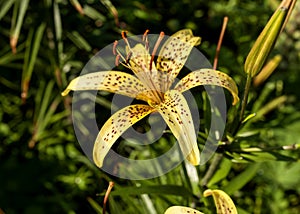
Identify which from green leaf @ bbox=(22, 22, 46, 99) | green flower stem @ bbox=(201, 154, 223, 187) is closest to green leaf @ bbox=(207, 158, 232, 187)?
green flower stem @ bbox=(201, 154, 223, 187)

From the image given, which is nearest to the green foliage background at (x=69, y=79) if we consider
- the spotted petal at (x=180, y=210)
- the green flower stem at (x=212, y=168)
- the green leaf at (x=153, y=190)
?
the green flower stem at (x=212, y=168)

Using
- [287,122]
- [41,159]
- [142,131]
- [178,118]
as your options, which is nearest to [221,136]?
[178,118]

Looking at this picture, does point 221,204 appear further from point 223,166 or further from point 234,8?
point 234,8

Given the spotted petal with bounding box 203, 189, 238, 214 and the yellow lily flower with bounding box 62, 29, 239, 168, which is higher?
the yellow lily flower with bounding box 62, 29, 239, 168

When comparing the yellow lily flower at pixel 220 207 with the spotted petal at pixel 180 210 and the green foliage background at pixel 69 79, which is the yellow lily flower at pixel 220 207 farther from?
the green foliage background at pixel 69 79

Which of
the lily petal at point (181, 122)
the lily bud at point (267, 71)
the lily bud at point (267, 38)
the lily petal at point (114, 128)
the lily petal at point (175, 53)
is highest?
the lily bud at point (267, 38)

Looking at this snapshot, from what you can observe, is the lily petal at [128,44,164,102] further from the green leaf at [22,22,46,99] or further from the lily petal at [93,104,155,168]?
the green leaf at [22,22,46,99]

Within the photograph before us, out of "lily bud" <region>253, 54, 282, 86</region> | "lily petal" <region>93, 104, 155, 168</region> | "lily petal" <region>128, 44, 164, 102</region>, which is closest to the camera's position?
"lily petal" <region>93, 104, 155, 168</region>
